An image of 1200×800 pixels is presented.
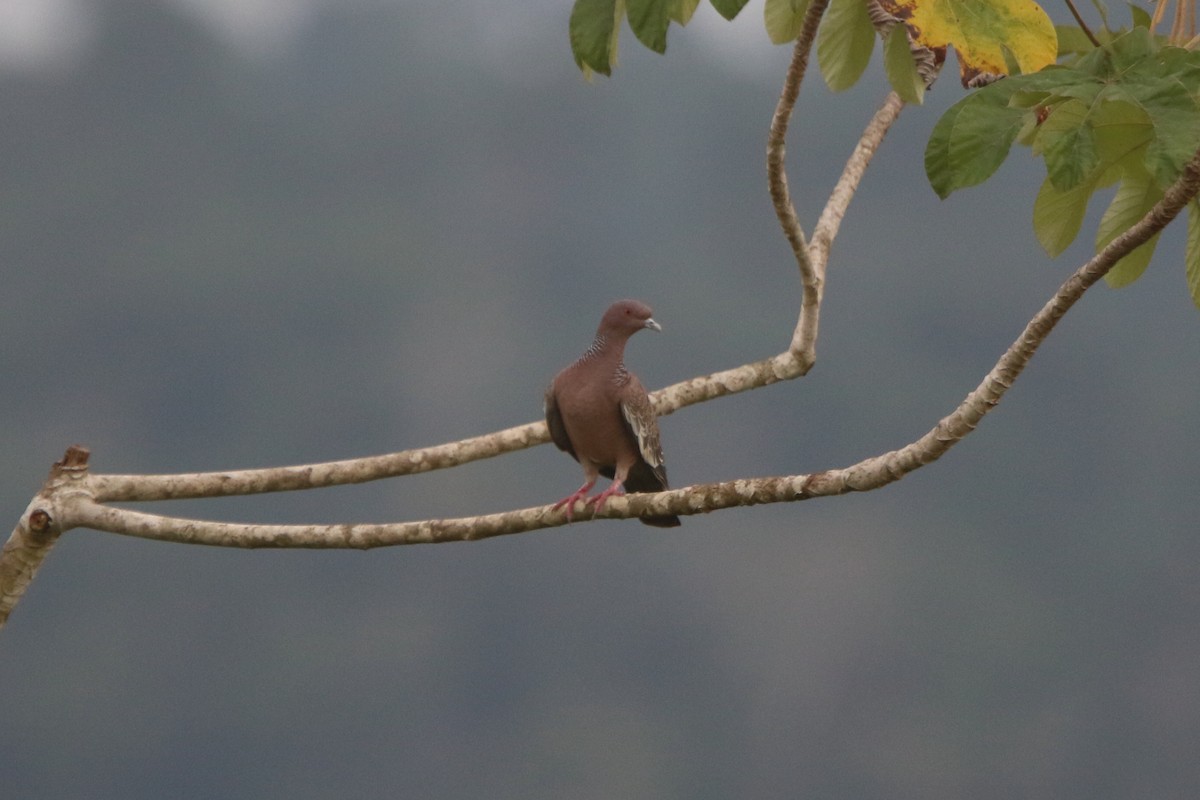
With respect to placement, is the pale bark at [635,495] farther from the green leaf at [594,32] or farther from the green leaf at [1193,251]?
the green leaf at [594,32]

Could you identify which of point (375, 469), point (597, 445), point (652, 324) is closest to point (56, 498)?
point (375, 469)

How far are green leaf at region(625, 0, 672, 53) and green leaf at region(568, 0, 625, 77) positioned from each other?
26 cm

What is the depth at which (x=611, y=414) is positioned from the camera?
6.76 meters

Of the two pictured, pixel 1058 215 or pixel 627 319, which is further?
pixel 627 319

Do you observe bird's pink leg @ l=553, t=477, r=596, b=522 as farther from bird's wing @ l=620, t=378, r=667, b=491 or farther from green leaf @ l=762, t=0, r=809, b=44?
green leaf @ l=762, t=0, r=809, b=44

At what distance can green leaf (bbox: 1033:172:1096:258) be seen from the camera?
4500 mm

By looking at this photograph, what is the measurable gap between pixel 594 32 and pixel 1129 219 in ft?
6.36

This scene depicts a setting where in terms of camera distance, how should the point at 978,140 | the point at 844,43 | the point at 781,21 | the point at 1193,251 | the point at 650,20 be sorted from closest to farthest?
the point at 978,140
the point at 650,20
the point at 1193,251
the point at 844,43
the point at 781,21

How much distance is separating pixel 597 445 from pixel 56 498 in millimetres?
2687

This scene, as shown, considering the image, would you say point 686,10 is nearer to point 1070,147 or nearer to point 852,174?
point 1070,147

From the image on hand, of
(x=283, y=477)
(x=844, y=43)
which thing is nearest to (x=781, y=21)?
(x=844, y=43)

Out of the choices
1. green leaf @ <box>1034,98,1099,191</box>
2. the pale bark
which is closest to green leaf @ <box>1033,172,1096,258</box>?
the pale bark

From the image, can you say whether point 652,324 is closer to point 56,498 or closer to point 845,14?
point 845,14

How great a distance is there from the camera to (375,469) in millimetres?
6723
